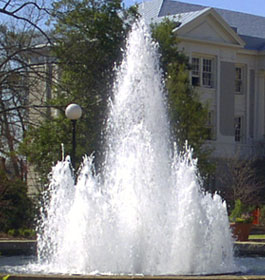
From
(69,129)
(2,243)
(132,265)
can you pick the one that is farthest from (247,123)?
(132,265)

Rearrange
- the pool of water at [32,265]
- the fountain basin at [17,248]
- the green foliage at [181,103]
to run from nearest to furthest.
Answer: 1. the pool of water at [32,265]
2. the fountain basin at [17,248]
3. the green foliage at [181,103]

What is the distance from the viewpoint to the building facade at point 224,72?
37.0 m

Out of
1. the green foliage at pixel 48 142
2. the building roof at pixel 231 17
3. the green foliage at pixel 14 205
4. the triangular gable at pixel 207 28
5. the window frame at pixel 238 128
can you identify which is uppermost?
the building roof at pixel 231 17

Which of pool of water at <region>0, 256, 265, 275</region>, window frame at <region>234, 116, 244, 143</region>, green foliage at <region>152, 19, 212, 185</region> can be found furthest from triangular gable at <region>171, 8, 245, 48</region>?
pool of water at <region>0, 256, 265, 275</region>

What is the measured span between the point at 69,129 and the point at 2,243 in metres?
12.0

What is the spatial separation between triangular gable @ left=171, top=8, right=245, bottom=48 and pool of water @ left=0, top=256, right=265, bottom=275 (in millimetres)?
21958

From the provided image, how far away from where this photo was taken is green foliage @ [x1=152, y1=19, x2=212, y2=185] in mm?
26047

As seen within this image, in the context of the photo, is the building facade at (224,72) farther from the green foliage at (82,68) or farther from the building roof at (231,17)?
the green foliage at (82,68)

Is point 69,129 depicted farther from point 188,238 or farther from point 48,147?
point 188,238

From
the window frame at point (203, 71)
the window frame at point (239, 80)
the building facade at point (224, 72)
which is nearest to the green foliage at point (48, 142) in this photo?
the building facade at point (224, 72)

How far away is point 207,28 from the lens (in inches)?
1478

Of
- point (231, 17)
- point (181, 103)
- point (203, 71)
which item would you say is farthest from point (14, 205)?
point (231, 17)

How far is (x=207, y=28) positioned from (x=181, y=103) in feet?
39.8

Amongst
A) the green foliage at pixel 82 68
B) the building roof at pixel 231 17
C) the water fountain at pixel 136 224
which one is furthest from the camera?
the building roof at pixel 231 17
